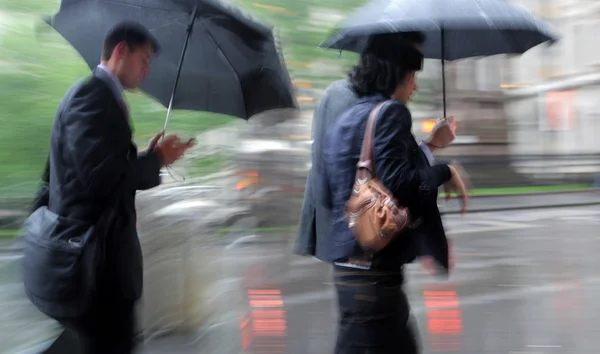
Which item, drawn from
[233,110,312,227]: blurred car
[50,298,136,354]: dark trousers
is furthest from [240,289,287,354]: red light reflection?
[50,298,136,354]: dark trousers

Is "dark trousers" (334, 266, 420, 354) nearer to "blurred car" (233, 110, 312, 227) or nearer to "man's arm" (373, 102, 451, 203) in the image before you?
"man's arm" (373, 102, 451, 203)

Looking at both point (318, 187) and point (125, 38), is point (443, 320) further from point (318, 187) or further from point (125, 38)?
point (125, 38)

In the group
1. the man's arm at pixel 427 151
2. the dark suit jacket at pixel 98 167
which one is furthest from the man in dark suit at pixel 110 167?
the man's arm at pixel 427 151

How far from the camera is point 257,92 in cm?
315

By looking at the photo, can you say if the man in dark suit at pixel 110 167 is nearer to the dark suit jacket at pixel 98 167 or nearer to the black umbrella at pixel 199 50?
the dark suit jacket at pixel 98 167

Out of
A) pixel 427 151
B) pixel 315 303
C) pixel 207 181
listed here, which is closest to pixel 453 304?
pixel 315 303

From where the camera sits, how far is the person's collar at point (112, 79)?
2.50m

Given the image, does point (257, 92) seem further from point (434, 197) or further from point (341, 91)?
point (434, 197)

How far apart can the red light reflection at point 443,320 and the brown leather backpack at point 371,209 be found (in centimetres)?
275

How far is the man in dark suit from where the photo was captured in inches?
93.5

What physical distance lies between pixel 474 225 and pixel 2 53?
419 inches

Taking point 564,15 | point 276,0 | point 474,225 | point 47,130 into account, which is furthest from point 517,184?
point 47,130

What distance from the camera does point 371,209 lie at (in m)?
2.39

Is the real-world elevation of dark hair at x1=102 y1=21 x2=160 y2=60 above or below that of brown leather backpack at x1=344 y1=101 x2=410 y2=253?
above
